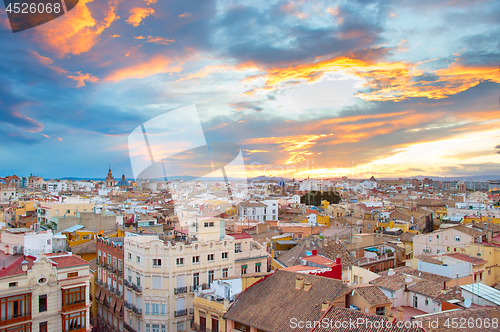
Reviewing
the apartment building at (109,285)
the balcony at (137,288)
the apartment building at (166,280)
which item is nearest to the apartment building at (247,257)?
the apartment building at (166,280)

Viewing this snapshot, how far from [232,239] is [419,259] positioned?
40.2 ft

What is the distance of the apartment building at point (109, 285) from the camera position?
74.3 ft

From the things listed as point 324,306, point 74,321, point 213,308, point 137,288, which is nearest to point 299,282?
point 324,306

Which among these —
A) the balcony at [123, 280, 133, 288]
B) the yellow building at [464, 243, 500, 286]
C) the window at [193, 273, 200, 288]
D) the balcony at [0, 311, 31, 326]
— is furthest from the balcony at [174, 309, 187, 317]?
A: the yellow building at [464, 243, 500, 286]

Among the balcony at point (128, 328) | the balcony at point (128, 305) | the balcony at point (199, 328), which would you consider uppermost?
the balcony at point (199, 328)

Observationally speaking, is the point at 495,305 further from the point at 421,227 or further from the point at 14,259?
the point at 421,227

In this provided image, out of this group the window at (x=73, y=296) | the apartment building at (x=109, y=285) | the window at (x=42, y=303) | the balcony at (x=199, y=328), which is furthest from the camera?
the apartment building at (x=109, y=285)

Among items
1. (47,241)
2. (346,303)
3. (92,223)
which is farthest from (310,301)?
(92,223)

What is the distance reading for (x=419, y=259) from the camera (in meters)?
23.8

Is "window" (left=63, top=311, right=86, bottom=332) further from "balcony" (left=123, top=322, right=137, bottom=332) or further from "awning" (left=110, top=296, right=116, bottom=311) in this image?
"awning" (left=110, top=296, right=116, bottom=311)

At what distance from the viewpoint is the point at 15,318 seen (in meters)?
15.0

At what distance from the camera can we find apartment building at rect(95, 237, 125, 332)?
2264cm

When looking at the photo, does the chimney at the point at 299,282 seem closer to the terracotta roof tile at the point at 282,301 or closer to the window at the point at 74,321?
the terracotta roof tile at the point at 282,301

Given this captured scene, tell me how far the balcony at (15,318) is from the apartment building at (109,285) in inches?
284
